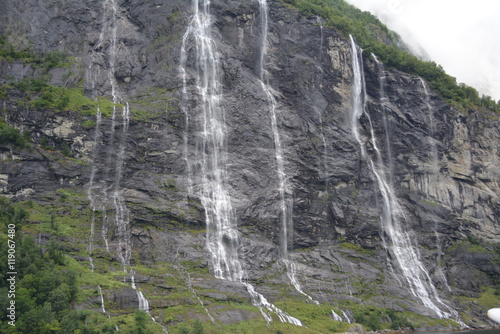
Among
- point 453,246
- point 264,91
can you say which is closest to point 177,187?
point 264,91

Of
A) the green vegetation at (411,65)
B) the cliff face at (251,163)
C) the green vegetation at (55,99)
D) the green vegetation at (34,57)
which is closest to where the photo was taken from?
the cliff face at (251,163)

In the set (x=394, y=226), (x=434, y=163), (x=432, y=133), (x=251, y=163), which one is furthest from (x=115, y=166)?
(x=432, y=133)

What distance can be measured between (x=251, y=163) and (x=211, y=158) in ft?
19.2

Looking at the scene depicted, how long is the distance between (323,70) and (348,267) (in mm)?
33673

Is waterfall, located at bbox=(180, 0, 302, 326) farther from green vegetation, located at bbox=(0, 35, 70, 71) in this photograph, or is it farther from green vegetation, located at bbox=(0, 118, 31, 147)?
green vegetation, located at bbox=(0, 118, 31, 147)

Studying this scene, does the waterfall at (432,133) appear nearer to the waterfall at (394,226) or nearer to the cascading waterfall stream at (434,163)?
the cascading waterfall stream at (434,163)

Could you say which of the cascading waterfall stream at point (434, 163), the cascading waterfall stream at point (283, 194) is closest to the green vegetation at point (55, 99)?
the cascading waterfall stream at point (283, 194)

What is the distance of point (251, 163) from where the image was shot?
67812mm

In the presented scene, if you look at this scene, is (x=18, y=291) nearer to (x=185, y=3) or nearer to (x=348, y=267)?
(x=348, y=267)

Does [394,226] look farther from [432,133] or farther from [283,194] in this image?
[432,133]

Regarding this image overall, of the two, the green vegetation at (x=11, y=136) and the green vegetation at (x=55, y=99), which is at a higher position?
the green vegetation at (x=55, y=99)

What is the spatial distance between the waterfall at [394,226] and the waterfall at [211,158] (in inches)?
881

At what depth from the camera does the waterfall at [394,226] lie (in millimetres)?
63250

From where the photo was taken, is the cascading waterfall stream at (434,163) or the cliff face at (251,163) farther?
the cascading waterfall stream at (434,163)
